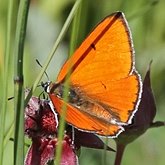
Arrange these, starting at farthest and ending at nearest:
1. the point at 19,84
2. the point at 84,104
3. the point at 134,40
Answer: the point at 134,40
the point at 84,104
the point at 19,84

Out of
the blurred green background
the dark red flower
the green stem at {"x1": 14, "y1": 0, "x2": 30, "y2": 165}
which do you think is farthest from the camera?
the blurred green background

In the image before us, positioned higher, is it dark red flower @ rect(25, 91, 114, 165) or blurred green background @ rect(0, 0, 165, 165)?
blurred green background @ rect(0, 0, 165, 165)

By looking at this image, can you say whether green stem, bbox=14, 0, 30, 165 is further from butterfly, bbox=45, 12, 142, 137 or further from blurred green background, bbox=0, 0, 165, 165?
blurred green background, bbox=0, 0, 165, 165

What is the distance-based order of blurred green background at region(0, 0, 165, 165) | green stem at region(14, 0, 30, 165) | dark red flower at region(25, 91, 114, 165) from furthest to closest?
1. blurred green background at region(0, 0, 165, 165)
2. dark red flower at region(25, 91, 114, 165)
3. green stem at region(14, 0, 30, 165)

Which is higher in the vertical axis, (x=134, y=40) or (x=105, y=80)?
(x=134, y=40)

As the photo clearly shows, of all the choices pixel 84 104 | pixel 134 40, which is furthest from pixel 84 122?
pixel 134 40

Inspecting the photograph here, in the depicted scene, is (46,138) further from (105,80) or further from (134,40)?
(134,40)

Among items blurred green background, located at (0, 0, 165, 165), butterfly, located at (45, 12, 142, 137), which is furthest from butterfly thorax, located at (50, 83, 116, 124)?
blurred green background, located at (0, 0, 165, 165)

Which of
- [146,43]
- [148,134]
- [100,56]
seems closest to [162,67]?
[146,43]

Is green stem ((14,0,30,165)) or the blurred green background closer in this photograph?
green stem ((14,0,30,165))
